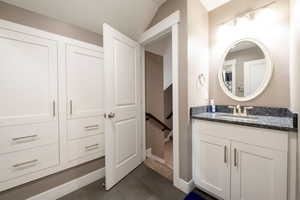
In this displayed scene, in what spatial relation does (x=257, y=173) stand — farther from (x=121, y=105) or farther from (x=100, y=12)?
(x=100, y=12)

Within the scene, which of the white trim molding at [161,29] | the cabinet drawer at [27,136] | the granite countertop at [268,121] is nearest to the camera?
the granite countertop at [268,121]

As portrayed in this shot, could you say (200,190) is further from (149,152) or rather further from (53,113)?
(53,113)

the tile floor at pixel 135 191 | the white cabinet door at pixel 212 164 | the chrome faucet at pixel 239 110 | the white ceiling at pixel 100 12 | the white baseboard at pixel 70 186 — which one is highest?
the white ceiling at pixel 100 12

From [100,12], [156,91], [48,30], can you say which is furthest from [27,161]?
[156,91]

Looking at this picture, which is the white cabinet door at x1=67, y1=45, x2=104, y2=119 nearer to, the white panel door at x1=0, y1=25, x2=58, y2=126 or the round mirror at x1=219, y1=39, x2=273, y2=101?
the white panel door at x1=0, y1=25, x2=58, y2=126

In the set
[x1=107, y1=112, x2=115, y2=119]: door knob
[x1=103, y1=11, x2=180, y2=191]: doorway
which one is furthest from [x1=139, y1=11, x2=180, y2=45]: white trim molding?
[x1=107, y1=112, x2=115, y2=119]: door knob

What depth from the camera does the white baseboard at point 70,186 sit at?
1.44 m

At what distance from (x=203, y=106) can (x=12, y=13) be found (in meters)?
2.38

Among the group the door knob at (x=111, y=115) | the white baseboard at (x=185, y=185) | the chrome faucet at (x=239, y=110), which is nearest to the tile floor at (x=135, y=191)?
the white baseboard at (x=185, y=185)

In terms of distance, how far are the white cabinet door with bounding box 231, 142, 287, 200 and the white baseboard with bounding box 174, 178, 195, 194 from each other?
1.44 ft

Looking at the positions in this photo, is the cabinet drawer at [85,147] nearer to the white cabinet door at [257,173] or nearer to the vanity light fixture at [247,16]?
the white cabinet door at [257,173]

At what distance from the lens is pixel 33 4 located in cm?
134

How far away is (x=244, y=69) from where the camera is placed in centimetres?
166

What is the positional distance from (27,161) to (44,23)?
5.01 feet
